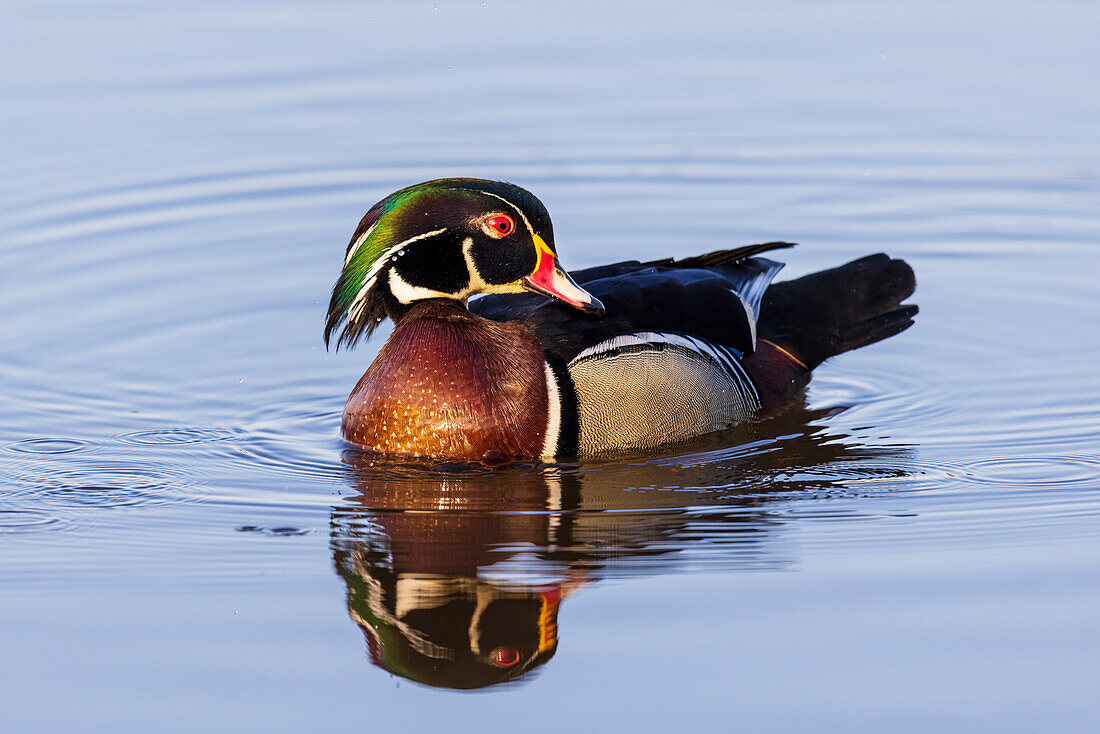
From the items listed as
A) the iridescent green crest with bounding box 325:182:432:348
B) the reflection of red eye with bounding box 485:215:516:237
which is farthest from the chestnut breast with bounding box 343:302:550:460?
the reflection of red eye with bounding box 485:215:516:237

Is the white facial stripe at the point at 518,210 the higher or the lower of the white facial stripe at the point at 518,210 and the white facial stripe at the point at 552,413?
the higher

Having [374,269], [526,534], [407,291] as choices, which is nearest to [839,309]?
[407,291]

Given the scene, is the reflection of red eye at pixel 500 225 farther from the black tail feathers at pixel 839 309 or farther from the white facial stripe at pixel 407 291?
the black tail feathers at pixel 839 309

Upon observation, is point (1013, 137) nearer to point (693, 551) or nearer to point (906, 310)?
point (906, 310)

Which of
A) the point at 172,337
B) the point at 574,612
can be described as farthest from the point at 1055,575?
the point at 172,337

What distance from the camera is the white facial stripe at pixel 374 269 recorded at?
7730 millimetres

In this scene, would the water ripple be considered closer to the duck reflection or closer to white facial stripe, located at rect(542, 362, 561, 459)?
the duck reflection

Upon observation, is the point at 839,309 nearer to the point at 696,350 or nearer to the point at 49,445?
the point at 696,350

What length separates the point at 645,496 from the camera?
7422mm

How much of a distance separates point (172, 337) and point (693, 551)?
4.07 m

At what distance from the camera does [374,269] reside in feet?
25.7

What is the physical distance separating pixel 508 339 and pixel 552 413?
0.40 meters

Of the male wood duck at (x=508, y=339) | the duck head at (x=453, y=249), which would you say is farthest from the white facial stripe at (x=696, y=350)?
the duck head at (x=453, y=249)

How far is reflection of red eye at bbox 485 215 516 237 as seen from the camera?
7.74m
